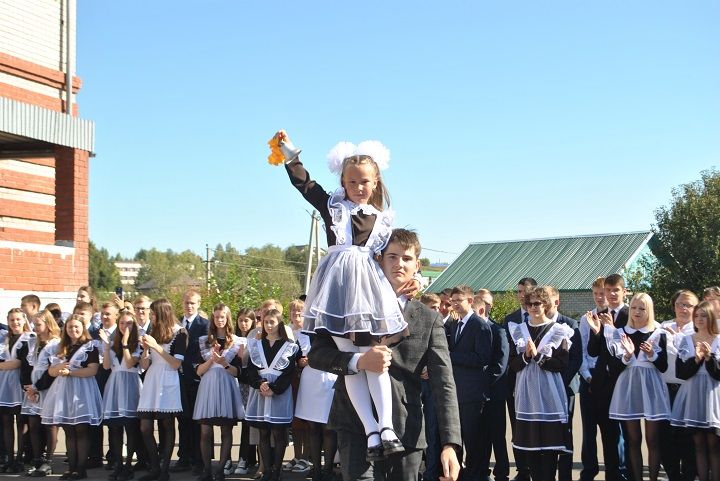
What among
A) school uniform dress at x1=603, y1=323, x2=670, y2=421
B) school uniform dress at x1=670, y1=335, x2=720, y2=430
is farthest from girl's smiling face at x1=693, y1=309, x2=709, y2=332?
school uniform dress at x1=603, y1=323, x2=670, y2=421

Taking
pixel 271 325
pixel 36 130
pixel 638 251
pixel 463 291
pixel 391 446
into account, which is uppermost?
pixel 36 130

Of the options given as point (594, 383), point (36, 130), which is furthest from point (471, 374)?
point (36, 130)

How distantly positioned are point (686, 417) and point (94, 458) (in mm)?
7145

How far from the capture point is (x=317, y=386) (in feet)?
32.3

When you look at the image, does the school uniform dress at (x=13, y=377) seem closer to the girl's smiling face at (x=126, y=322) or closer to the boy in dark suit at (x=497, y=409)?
the girl's smiling face at (x=126, y=322)

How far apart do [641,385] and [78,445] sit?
6.38 meters

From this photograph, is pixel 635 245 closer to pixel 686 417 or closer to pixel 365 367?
pixel 686 417

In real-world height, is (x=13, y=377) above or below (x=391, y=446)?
below

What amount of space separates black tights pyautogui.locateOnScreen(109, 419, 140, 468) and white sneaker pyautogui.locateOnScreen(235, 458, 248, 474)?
1.27 m

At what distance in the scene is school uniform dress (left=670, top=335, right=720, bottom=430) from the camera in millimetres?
8445

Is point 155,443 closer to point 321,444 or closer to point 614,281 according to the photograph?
point 321,444

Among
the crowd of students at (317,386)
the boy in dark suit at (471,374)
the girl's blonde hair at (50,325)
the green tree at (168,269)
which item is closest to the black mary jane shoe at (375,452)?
the crowd of students at (317,386)

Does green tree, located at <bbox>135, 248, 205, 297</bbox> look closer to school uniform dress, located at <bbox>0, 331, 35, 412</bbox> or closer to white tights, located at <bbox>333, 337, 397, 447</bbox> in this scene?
school uniform dress, located at <bbox>0, 331, 35, 412</bbox>

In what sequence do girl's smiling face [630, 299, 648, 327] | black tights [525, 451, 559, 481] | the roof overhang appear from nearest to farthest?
1. black tights [525, 451, 559, 481]
2. girl's smiling face [630, 299, 648, 327]
3. the roof overhang
